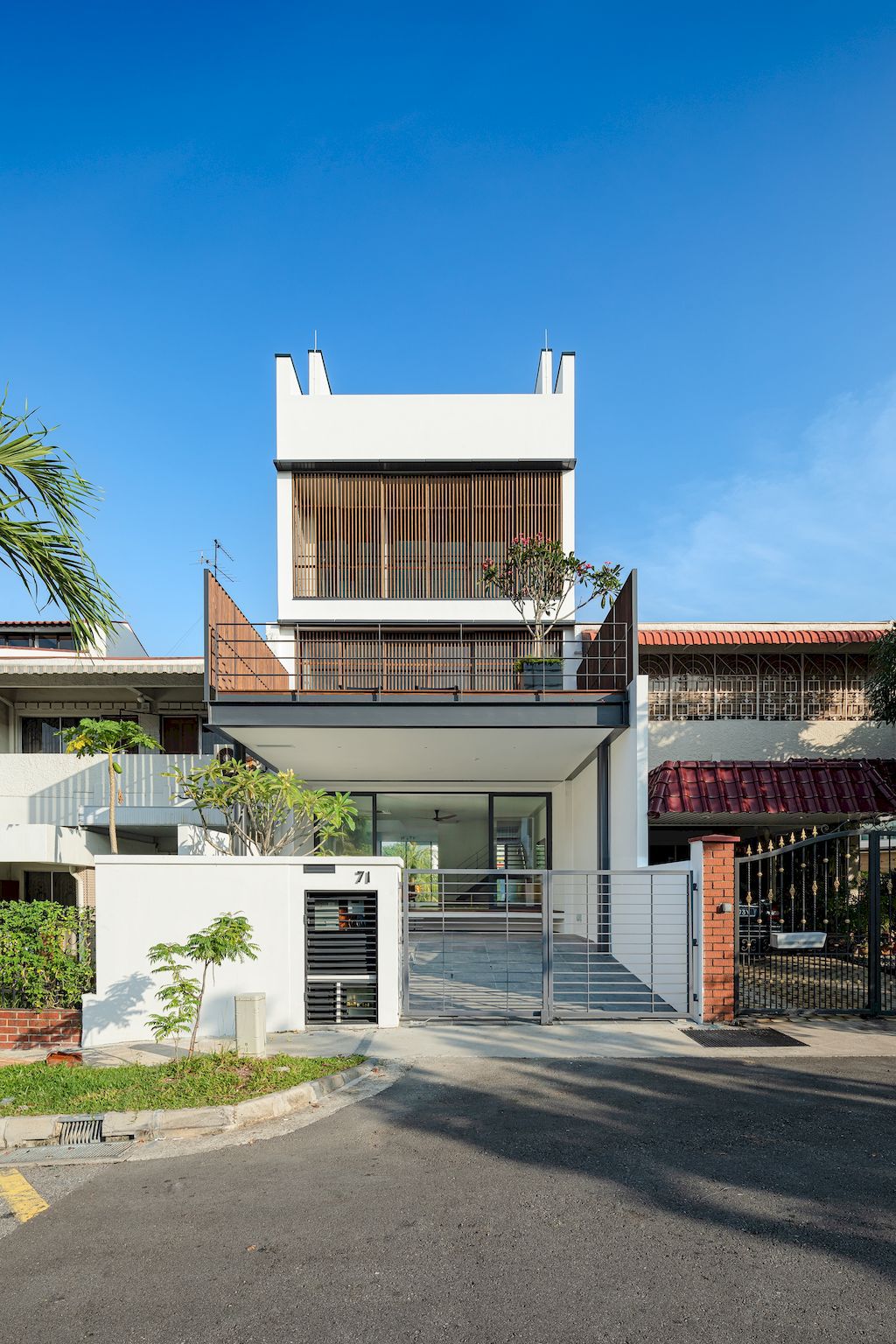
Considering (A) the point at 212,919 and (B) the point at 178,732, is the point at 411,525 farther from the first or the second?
(A) the point at 212,919

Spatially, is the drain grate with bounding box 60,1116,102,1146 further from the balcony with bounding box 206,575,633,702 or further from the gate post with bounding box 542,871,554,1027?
the balcony with bounding box 206,575,633,702

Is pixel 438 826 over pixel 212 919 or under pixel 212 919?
under

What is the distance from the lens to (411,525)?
19453 millimetres

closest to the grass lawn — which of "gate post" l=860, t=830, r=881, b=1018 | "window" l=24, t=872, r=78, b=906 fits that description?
"gate post" l=860, t=830, r=881, b=1018

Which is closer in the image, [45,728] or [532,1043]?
[532,1043]

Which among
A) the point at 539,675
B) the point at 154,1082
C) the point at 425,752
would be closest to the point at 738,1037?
the point at 154,1082

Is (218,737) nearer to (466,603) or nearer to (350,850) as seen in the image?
(350,850)

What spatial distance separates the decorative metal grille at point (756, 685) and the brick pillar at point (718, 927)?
28.0ft

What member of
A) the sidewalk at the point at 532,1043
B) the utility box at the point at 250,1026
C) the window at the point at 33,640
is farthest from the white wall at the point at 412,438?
the utility box at the point at 250,1026

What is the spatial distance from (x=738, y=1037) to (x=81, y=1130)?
6159mm

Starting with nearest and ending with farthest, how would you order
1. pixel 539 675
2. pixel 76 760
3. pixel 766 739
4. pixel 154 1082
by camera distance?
pixel 154 1082 < pixel 539 675 < pixel 76 760 < pixel 766 739

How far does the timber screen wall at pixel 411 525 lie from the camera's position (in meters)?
19.4

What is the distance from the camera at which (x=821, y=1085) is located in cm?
726

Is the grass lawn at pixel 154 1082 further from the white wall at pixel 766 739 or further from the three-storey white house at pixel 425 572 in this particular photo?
the white wall at pixel 766 739
